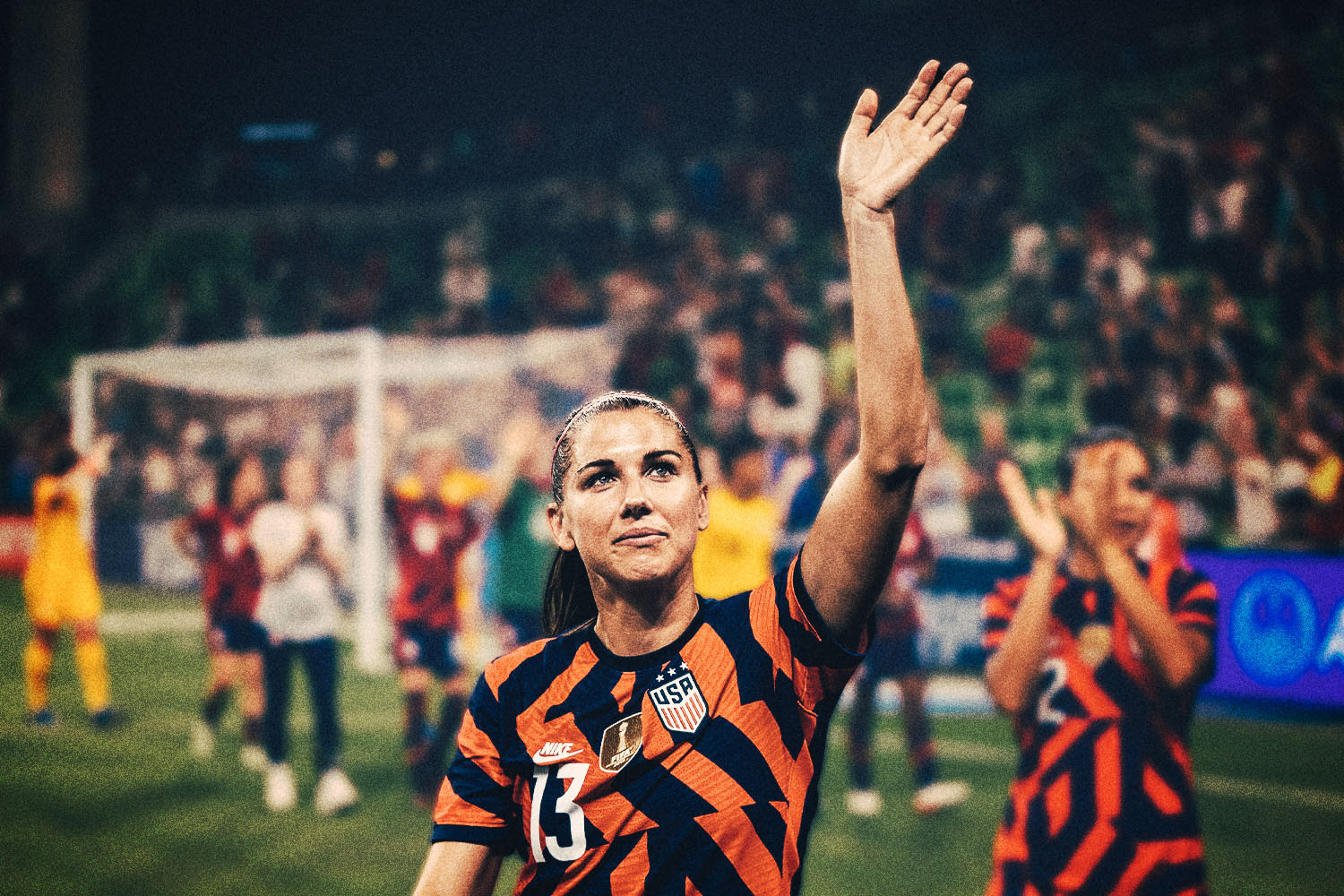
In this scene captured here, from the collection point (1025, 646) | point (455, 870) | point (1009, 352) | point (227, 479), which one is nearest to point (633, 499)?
point (455, 870)

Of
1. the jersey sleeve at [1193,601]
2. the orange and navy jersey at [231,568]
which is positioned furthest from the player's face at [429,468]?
the jersey sleeve at [1193,601]

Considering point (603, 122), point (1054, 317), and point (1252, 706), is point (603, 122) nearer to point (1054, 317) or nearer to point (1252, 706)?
point (1054, 317)

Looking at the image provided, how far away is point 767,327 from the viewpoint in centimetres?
1509

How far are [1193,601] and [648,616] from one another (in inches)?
83.5

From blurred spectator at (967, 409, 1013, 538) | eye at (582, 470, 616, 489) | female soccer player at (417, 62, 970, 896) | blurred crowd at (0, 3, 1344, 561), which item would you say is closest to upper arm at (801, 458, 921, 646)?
female soccer player at (417, 62, 970, 896)

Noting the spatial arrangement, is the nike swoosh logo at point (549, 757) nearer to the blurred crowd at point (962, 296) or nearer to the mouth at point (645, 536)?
the mouth at point (645, 536)

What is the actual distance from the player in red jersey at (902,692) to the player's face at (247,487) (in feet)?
13.2

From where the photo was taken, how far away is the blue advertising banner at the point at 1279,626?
26.1 ft

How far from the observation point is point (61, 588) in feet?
30.0

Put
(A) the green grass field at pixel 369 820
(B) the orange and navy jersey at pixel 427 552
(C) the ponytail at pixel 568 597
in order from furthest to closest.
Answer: (B) the orange and navy jersey at pixel 427 552 < (A) the green grass field at pixel 369 820 < (C) the ponytail at pixel 568 597

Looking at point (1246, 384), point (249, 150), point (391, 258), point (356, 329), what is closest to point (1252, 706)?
point (1246, 384)

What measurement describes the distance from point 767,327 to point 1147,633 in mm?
11877

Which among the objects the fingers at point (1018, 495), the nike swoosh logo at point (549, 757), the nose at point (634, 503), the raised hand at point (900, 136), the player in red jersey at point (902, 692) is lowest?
the player in red jersey at point (902, 692)

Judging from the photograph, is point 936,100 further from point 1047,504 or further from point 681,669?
point 1047,504
